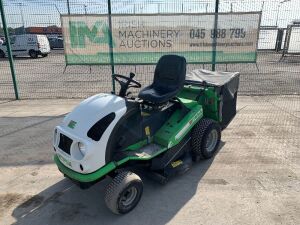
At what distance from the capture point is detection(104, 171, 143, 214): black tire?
2775mm

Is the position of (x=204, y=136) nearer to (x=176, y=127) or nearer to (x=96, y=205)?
(x=176, y=127)

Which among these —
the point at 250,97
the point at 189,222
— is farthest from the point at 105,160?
the point at 250,97

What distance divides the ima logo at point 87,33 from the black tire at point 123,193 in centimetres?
430

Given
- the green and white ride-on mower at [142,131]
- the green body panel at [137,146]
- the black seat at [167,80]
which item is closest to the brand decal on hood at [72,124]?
the green and white ride-on mower at [142,131]

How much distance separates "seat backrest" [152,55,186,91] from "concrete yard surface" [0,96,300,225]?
1.20 metres

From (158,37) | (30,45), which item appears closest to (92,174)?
(158,37)

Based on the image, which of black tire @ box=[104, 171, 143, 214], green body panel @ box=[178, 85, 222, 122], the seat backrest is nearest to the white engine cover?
black tire @ box=[104, 171, 143, 214]

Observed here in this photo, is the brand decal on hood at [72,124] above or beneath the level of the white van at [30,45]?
above

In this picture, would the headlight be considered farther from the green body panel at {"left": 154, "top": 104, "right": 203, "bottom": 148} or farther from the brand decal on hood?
the green body panel at {"left": 154, "top": 104, "right": 203, "bottom": 148}

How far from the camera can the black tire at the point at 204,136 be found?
146 inches

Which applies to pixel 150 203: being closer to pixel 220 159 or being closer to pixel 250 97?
pixel 220 159

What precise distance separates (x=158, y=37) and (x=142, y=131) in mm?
3779

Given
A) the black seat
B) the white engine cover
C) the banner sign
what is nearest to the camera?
the white engine cover

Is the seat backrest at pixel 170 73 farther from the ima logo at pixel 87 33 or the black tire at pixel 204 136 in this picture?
the ima logo at pixel 87 33
